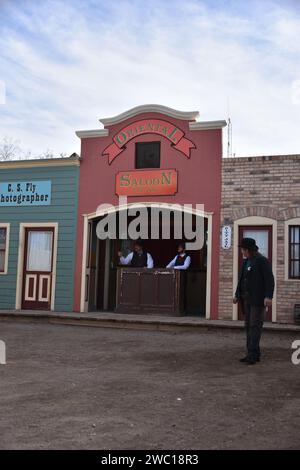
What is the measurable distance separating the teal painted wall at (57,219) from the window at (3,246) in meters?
0.14

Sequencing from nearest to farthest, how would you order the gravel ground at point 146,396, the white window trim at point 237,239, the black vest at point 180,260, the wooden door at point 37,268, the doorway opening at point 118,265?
the gravel ground at point 146,396 → the white window trim at point 237,239 → the black vest at point 180,260 → the wooden door at point 37,268 → the doorway opening at point 118,265

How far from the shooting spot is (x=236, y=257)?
40.1 feet

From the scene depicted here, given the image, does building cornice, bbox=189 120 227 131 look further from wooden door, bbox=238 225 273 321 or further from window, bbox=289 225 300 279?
window, bbox=289 225 300 279

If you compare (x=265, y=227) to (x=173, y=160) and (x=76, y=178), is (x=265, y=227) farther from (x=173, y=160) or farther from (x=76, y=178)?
(x=76, y=178)

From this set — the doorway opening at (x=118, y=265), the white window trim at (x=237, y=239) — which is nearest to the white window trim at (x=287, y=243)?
the white window trim at (x=237, y=239)

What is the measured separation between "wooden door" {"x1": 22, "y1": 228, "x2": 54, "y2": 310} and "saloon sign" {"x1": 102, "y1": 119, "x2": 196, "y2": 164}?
9.05 feet

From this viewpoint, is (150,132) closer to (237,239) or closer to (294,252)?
(237,239)

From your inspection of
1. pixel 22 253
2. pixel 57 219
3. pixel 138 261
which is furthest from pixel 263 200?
pixel 22 253

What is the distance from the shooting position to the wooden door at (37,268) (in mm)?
13867

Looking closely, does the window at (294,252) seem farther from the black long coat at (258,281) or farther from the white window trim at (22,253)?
the white window trim at (22,253)

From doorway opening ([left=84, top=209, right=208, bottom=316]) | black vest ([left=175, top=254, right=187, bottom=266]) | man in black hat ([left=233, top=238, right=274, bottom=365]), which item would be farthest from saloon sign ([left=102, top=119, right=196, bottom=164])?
man in black hat ([left=233, top=238, right=274, bottom=365])

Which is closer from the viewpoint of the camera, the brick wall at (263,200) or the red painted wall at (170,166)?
the brick wall at (263,200)

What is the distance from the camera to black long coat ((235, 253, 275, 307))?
24.7ft

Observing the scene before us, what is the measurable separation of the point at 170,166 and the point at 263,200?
2492mm
